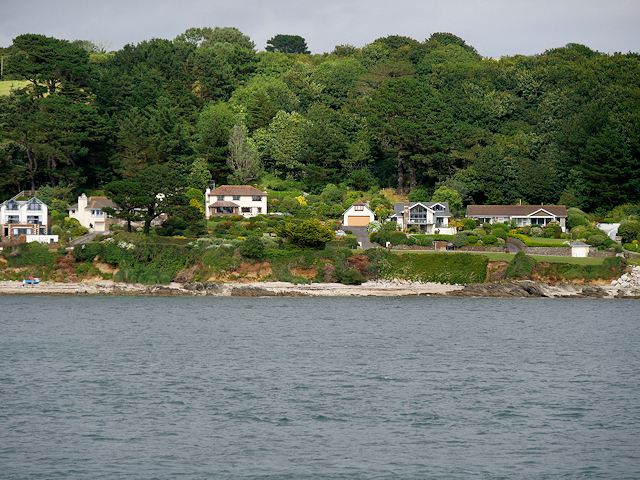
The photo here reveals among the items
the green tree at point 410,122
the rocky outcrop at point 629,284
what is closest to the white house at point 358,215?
the green tree at point 410,122

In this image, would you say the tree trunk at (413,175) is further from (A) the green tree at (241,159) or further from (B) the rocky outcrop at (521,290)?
(B) the rocky outcrop at (521,290)

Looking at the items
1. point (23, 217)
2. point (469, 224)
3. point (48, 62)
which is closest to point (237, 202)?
point (23, 217)

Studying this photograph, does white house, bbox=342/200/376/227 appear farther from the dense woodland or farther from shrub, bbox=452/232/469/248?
shrub, bbox=452/232/469/248

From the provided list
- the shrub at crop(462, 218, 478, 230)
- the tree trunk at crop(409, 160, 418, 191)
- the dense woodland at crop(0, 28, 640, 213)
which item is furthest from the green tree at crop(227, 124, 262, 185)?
the shrub at crop(462, 218, 478, 230)

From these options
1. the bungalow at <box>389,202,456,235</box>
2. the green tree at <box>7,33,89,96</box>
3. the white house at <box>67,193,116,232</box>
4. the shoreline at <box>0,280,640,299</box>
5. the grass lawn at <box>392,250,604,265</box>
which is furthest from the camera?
the green tree at <box>7,33,89,96</box>

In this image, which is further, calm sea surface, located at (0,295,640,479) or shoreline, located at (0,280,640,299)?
shoreline, located at (0,280,640,299)

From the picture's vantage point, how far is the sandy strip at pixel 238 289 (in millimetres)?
60344

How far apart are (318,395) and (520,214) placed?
195 feet

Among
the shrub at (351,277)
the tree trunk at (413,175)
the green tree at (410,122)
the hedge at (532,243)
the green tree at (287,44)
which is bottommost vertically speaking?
the shrub at (351,277)

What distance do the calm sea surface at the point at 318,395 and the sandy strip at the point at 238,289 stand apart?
890cm

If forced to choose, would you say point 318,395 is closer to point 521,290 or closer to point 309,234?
point 309,234

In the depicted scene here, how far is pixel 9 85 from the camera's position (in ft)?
391

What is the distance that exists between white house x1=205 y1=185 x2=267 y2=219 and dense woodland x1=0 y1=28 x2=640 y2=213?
12.1 feet

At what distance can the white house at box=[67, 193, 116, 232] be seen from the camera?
77.1 meters
